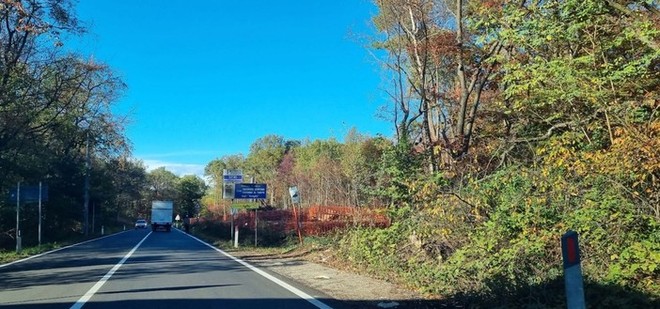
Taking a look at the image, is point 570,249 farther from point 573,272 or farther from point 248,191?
point 248,191

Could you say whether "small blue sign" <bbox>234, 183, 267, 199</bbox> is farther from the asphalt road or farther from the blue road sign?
the asphalt road

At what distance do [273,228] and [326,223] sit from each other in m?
4.03

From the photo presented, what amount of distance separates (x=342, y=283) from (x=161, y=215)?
54.1 metres

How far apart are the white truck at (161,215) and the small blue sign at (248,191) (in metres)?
33.6

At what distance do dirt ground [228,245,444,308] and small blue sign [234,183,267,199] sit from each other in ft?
36.8

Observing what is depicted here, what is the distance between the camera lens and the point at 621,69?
32.9ft

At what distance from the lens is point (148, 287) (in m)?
12.5

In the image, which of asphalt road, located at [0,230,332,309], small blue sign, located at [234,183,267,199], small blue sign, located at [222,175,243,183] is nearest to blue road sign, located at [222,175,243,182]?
small blue sign, located at [222,175,243,183]

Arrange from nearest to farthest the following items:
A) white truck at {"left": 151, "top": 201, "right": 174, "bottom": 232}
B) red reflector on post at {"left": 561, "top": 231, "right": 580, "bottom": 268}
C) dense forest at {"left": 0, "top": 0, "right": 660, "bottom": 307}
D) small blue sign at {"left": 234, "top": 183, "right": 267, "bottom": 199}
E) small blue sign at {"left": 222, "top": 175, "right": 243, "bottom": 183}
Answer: red reflector on post at {"left": 561, "top": 231, "right": 580, "bottom": 268}, dense forest at {"left": 0, "top": 0, "right": 660, "bottom": 307}, small blue sign at {"left": 222, "top": 175, "right": 243, "bottom": 183}, small blue sign at {"left": 234, "top": 183, "right": 267, "bottom": 199}, white truck at {"left": 151, "top": 201, "right": 174, "bottom": 232}

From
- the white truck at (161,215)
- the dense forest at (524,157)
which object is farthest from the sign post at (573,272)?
the white truck at (161,215)

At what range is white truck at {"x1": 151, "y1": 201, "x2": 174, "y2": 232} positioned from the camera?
2520 inches

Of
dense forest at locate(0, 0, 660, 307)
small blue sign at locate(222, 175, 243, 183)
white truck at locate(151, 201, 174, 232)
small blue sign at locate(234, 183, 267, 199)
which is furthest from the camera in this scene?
white truck at locate(151, 201, 174, 232)

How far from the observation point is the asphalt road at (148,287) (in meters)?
10.2

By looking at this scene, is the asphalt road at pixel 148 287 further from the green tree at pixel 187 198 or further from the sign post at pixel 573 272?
the green tree at pixel 187 198
